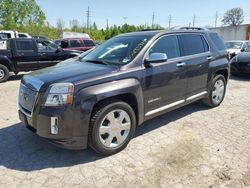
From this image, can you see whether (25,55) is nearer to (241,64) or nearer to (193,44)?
(193,44)

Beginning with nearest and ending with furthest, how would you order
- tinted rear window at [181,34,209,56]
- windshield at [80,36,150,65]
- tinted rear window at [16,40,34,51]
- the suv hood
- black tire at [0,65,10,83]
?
the suv hood → windshield at [80,36,150,65] → tinted rear window at [181,34,209,56] → black tire at [0,65,10,83] → tinted rear window at [16,40,34,51]

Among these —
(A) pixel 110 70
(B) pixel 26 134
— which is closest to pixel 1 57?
(B) pixel 26 134

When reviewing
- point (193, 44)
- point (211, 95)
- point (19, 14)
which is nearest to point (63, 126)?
point (193, 44)

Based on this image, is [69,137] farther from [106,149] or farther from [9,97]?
[9,97]

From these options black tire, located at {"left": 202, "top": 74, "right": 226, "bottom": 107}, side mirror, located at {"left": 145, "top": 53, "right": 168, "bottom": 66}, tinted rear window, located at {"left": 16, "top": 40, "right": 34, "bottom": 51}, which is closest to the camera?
side mirror, located at {"left": 145, "top": 53, "right": 168, "bottom": 66}

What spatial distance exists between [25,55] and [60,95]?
281 inches

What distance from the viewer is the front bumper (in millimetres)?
3195

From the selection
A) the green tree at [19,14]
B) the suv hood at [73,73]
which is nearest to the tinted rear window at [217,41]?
the suv hood at [73,73]

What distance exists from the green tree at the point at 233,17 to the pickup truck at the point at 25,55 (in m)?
89.9

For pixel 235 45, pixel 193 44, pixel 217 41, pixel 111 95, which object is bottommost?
pixel 111 95

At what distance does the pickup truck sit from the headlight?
6.84m

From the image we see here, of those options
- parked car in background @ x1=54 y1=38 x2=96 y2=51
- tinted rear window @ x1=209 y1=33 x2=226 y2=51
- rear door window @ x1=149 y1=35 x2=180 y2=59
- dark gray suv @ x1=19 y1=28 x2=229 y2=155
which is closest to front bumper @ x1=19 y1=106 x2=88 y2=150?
dark gray suv @ x1=19 y1=28 x2=229 y2=155

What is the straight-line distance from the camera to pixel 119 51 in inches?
169

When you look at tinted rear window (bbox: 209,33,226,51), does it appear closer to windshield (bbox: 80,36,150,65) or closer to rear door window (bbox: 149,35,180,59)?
rear door window (bbox: 149,35,180,59)
